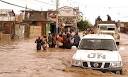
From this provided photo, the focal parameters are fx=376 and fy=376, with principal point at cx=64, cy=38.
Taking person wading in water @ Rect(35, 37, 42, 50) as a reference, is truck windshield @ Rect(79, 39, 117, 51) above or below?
above

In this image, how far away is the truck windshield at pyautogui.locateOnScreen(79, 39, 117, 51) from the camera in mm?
14934

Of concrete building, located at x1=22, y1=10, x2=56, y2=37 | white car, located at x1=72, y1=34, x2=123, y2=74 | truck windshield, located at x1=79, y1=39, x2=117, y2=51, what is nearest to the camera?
white car, located at x1=72, y1=34, x2=123, y2=74

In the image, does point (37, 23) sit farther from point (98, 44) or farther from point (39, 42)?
point (98, 44)

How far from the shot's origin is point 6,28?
5616 centimetres

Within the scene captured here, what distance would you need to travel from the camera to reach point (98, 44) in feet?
49.8

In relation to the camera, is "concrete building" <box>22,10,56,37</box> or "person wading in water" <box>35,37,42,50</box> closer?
"person wading in water" <box>35,37,42,50</box>

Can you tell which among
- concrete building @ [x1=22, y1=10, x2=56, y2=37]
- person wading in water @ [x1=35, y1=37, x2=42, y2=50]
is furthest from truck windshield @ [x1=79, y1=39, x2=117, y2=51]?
concrete building @ [x1=22, y1=10, x2=56, y2=37]

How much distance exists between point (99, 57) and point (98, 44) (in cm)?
160

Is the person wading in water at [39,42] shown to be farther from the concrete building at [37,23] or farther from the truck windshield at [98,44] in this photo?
the concrete building at [37,23]

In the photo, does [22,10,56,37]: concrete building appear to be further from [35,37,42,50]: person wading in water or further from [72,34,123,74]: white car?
[72,34,123,74]: white car

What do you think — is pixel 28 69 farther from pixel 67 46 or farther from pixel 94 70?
pixel 67 46

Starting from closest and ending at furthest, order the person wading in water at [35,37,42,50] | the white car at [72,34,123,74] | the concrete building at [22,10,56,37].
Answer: the white car at [72,34,123,74]
the person wading in water at [35,37,42,50]
the concrete building at [22,10,56,37]

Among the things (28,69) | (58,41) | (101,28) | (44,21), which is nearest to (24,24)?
(44,21)

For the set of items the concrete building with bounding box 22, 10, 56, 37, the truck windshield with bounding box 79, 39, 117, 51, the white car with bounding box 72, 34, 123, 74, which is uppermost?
the truck windshield with bounding box 79, 39, 117, 51
